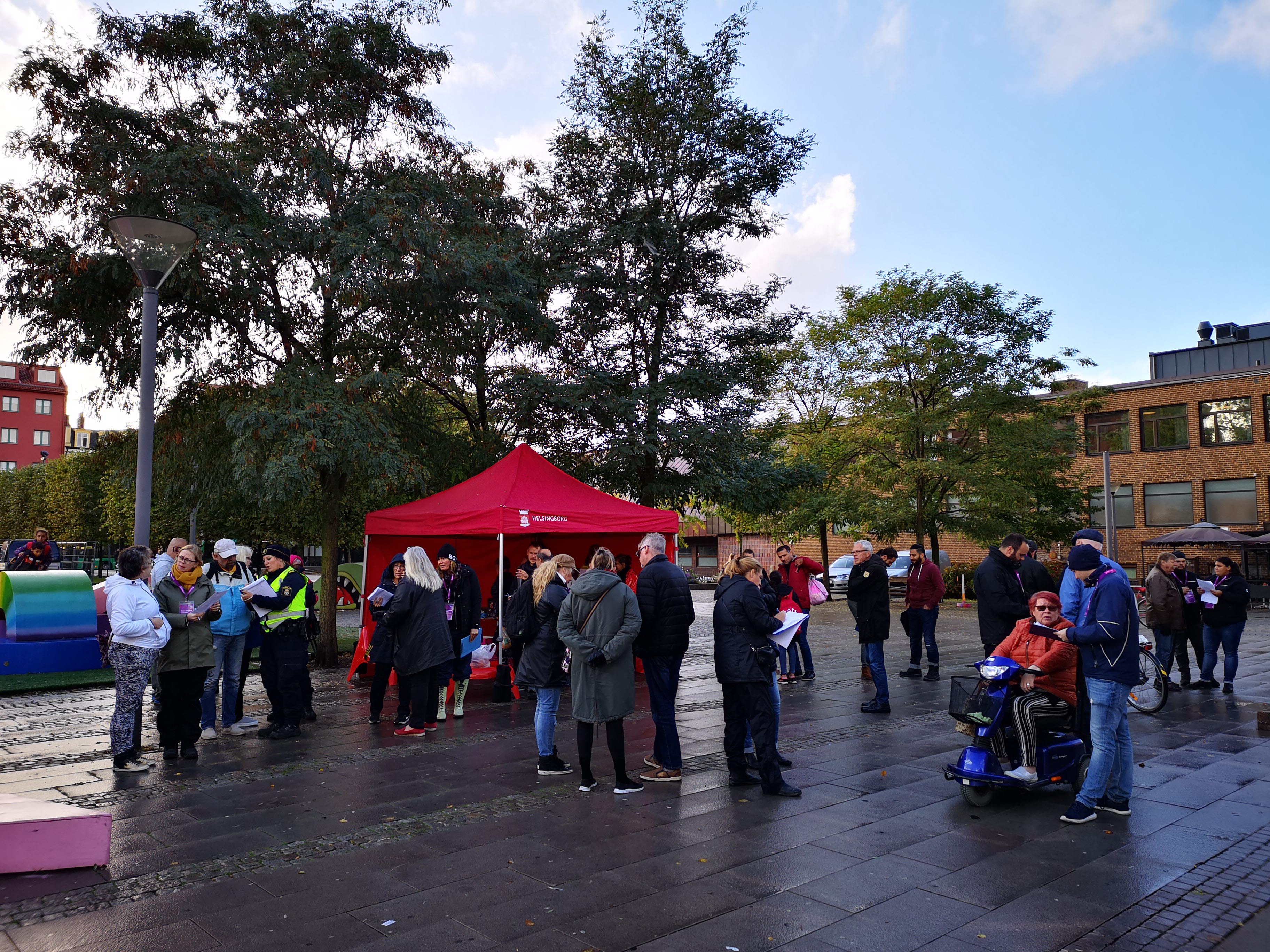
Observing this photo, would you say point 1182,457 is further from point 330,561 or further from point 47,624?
point 47,624

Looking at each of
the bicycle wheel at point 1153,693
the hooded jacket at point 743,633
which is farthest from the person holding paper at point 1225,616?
the hooded jacket at point 743,633

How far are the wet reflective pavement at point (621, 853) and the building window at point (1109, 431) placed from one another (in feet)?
123

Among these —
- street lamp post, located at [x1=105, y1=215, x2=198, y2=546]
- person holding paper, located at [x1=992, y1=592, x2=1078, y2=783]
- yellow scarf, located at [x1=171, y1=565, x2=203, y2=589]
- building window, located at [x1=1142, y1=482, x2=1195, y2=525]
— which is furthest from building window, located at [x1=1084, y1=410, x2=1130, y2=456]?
yellow scarf, located at [x1=171, y1=565, x2=203, y2=589]

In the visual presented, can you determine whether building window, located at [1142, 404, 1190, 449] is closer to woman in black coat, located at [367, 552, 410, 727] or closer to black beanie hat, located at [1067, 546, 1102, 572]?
black beanie hat, located at [1067, 546, 1102, 572]

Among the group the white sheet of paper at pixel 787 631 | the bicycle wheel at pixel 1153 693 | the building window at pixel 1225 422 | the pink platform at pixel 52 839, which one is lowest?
the bicycle wheel at pixel 1153 693

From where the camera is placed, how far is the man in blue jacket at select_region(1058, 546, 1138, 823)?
5.66 meters

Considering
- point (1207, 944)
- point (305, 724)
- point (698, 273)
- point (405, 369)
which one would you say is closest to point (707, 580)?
point (698, 273)

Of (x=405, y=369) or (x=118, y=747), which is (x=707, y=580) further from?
(x=118, y=747)

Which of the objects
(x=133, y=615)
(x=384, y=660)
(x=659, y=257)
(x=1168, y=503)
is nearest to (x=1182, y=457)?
(x=1168, y=503)

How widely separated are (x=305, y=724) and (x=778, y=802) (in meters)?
5.32

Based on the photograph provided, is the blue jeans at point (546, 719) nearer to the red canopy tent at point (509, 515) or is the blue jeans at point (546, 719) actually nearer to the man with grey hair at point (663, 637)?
the man with grey hair at point (663, 637)

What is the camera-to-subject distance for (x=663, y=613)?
22.2ft

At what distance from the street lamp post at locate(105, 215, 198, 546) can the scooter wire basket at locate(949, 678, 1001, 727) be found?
23.5 feet

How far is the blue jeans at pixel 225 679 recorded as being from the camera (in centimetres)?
847
